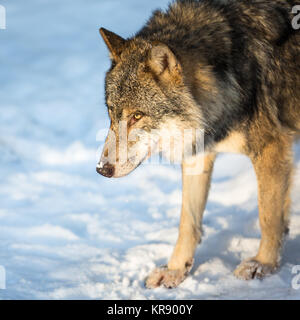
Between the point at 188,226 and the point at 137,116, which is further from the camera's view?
the point at 188,226

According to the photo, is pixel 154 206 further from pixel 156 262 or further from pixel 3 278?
pixel 3 278

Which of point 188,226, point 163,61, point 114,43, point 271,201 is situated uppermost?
point 114,43

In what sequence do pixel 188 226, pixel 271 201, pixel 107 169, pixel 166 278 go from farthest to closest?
1. pixel 188 226
2. pixel 166 278
3. pixel 271 201
4. pixel 107 169

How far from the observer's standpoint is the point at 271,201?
370 cm

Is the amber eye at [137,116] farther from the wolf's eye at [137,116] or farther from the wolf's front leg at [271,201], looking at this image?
the wolf's front leg at [271,201]

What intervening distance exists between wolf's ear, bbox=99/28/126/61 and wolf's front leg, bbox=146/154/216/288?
1.15 m

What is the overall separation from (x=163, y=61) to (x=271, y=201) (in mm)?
1456

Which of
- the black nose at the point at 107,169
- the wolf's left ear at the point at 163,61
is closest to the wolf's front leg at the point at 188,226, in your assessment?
the black nose at the point at 107,169

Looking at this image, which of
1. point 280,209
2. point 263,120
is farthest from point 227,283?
point 263,120

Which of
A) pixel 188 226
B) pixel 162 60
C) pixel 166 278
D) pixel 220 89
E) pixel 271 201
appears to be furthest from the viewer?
pixel 188 226

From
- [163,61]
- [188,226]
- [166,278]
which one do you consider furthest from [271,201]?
[163,61]

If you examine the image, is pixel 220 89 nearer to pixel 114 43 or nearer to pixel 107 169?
pixel 114 43

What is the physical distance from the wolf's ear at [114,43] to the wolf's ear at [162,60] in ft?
1.27

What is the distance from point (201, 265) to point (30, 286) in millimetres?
1524
